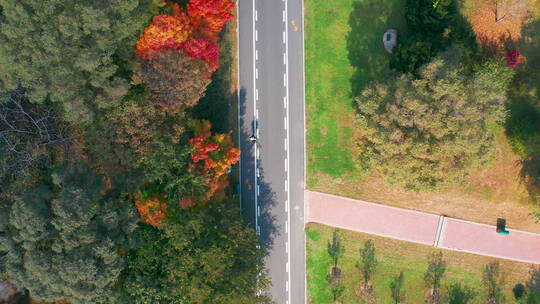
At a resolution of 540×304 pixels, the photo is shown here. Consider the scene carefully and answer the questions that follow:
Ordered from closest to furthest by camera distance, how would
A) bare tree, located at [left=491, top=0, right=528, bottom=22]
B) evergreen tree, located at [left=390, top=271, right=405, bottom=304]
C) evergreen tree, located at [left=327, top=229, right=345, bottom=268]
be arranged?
bare tree, located at [left=491, top=0, right=528, bottom=22]
evergreen tree, located at [left=390, top=271, right=405, bottom=304]
evergreen tree, located at [left=327, top=229, right=345, bottom=268]

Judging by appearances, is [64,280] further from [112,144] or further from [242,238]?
[242,238]

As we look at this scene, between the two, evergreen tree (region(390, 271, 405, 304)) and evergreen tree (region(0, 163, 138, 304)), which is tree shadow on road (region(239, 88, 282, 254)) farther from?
evergreen tree (region(0, 163, 138, 304))

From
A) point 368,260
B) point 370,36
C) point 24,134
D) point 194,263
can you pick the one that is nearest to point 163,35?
point 24,134

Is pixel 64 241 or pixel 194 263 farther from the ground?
pixel 64 241

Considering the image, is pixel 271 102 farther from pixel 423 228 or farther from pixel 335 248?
pixel 423 228

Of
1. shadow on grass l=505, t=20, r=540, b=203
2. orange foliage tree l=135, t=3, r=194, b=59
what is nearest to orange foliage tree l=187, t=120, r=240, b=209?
orange foliage tree l=135, t=3, r=194, b=59

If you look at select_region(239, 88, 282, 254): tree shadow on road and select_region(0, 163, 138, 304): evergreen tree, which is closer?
select_region(0, 163, 138, 304): evergreen tree

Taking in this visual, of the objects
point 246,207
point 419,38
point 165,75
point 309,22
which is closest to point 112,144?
point 165,75
